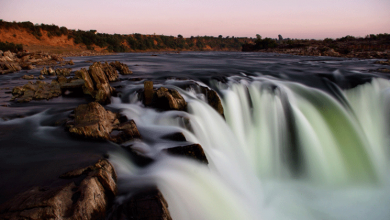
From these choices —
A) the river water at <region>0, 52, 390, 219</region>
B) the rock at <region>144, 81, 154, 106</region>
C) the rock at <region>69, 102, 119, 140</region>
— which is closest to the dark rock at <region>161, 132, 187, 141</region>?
the river water at <region>0, 52, 390, 219</region>

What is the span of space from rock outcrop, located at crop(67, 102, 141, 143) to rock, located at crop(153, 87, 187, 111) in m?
1.35

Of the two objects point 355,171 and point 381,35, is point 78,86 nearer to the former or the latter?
point 355,171

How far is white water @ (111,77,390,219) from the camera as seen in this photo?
335 cm

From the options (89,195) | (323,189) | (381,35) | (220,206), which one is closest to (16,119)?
(89,195)

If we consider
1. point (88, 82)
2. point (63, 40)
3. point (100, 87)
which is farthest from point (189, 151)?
point (63, 40)

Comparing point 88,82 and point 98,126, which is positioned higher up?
point 88,82

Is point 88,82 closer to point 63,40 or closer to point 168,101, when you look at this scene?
point 168,101

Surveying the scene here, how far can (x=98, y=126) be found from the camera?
12.1ft

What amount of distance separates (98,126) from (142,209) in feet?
6.75

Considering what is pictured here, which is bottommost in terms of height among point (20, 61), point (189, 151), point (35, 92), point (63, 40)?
point (189, 151)

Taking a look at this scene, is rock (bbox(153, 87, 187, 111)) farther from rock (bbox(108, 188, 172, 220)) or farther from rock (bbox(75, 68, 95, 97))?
rock (bbox(108, 188, 172, 220))

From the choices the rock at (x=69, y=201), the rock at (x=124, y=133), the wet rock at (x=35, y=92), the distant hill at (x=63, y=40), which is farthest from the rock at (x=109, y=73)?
the distant hill at (x=63, y=40)

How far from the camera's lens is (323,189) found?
475 centimetres

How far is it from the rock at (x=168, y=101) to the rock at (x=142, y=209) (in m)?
3.03
